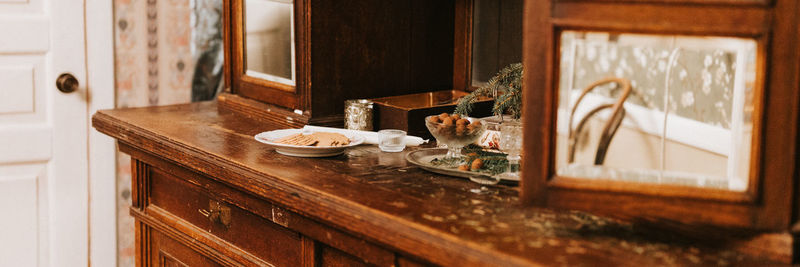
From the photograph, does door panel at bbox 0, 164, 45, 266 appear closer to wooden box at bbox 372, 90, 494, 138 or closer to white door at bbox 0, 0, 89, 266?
white door at bbox 0, 0, 89, 266

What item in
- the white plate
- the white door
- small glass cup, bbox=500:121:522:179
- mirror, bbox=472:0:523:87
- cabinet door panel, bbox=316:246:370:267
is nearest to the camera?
cabinet door panel, bbox=316:246:370:267

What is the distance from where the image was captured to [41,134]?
2.92 metres

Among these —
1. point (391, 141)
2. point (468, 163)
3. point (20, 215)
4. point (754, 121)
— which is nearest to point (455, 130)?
point (468, 163)

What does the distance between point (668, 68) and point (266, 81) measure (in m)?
1.39

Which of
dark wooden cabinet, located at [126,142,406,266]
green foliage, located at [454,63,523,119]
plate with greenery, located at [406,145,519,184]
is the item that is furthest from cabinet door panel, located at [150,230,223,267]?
green foliage, located at [454,63,523,119]

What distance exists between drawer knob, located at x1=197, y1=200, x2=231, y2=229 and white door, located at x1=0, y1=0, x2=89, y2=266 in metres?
1.28

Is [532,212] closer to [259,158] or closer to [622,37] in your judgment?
[622,37]

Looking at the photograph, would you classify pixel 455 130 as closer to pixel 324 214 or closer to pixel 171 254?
pixel 324 214

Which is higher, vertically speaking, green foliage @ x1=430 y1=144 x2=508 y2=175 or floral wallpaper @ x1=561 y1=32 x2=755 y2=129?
floral wallpaper @ x1=561 y1=32 x2=755 y2=129

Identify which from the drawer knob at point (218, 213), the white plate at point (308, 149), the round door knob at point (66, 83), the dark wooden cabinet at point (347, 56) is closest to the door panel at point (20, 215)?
the round door knob at point (66, 83)

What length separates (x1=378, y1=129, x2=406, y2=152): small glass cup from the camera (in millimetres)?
1823

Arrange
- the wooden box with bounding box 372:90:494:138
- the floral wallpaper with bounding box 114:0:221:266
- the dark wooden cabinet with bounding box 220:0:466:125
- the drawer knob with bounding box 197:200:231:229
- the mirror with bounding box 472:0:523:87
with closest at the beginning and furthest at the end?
the drawer knob with bounding box 197:200:231:229 < the wooden box with bounding box 372:90:494:138 < the dark wooden cabinet with bounding box 220:0:466:125 < the mirror with bounding box 472:0:523:87 < the floral wallpaper with bounding box 114:0:221:266

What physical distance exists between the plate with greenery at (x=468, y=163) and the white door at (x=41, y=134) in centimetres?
170

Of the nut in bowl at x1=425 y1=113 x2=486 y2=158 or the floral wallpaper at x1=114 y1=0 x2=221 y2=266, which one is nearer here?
the nut in bowl at x1=425 y1=113 x2=486 y2=158
